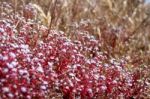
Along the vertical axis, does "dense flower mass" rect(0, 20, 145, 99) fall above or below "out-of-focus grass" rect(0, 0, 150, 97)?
below

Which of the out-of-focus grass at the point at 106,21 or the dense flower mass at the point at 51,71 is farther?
the out-of-focus grass at the point at 106,21

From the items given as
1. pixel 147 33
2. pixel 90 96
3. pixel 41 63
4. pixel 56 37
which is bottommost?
pixel 90 96

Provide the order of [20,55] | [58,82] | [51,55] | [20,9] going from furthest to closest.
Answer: [20,9], [51,55], [58,82], [20,55]

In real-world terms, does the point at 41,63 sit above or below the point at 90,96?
above

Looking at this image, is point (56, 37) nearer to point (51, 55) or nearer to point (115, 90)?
point (51, 55)

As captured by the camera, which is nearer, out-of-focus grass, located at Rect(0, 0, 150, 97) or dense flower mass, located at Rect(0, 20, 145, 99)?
dense flower mass, located at Rect(0, 20, 145, 99)

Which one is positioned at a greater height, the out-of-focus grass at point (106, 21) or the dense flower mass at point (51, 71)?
the out-of-focus grass at point (106, 21)

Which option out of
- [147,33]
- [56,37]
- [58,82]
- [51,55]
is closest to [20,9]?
[56,37]

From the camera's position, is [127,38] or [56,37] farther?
[127,38]
